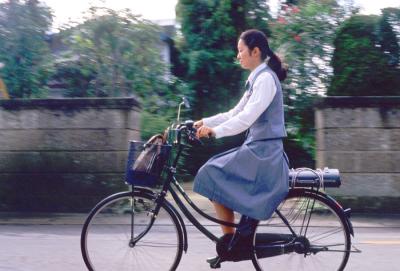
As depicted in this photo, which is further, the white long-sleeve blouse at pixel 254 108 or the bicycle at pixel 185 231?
the bicycle at pixel 185 231

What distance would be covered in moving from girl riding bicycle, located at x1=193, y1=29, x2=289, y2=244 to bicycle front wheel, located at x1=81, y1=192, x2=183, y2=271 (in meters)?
0.42

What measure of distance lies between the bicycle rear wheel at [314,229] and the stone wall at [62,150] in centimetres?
403

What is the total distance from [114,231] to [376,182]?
445 cm

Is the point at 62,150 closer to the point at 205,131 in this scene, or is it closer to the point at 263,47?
the point at 205,131

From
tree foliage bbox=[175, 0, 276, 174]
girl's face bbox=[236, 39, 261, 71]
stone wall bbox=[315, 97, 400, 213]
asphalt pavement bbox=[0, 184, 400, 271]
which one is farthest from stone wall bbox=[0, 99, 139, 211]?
tree foliage bbox=[175, 0, 276, 174]

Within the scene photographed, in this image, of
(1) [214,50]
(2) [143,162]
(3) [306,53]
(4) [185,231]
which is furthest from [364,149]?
(1) [214,50]

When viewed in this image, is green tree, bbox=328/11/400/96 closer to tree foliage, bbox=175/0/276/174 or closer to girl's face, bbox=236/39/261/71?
tree foliage, bbox=175/0/276/174

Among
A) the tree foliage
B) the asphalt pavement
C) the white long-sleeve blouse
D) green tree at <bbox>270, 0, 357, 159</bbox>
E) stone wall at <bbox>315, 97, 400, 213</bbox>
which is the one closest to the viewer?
the white long-sleeve blouse

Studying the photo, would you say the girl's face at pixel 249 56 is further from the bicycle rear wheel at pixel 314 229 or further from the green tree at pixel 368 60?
the green tree at pixel 368 60

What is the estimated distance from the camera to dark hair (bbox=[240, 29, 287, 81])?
4.21 meters

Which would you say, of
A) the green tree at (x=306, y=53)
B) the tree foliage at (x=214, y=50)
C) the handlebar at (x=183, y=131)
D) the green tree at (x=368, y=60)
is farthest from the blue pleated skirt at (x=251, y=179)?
the tree foliage at (x=214, y=50)

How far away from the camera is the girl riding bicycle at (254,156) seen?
4.08 meters

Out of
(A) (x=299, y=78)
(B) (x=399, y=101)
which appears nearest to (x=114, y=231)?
(B) (x=399, y=101)

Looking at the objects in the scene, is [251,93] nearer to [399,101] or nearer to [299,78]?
[399,101]
